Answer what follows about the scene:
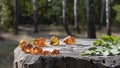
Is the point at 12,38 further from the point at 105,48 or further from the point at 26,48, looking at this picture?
the point at 105,48

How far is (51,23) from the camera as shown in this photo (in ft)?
109

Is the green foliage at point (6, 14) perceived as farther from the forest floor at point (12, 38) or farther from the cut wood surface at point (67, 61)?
the cut wood surface at point (67, 61)

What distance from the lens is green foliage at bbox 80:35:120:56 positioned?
5559 mm

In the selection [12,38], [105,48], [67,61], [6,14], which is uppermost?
[6,14]

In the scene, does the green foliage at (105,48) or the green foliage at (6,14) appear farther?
the green foliage at (6,14)

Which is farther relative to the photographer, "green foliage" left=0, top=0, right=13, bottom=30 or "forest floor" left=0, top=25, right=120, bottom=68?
"green foliage" left=0, top=0, right=13, bottom=30

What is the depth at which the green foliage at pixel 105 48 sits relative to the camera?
5559mm

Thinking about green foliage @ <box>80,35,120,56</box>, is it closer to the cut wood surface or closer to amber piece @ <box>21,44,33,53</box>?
the cut wood surface

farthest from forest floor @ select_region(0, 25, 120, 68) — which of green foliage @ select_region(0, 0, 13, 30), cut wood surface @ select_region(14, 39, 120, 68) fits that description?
A: cut wood surface @ select_region(14, 39, 120, 68)

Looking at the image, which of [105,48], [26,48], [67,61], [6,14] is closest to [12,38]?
[6,14]

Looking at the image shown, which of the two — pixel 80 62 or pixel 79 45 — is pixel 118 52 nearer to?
pixel 80 62

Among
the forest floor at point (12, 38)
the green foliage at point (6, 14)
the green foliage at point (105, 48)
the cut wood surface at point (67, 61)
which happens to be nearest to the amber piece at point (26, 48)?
the cut wood surface at point (67, 61)

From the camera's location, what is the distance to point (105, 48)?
19.3 ft

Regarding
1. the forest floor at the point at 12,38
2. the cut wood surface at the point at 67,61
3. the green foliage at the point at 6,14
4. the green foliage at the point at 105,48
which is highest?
the green foliage at the point at 6,14
